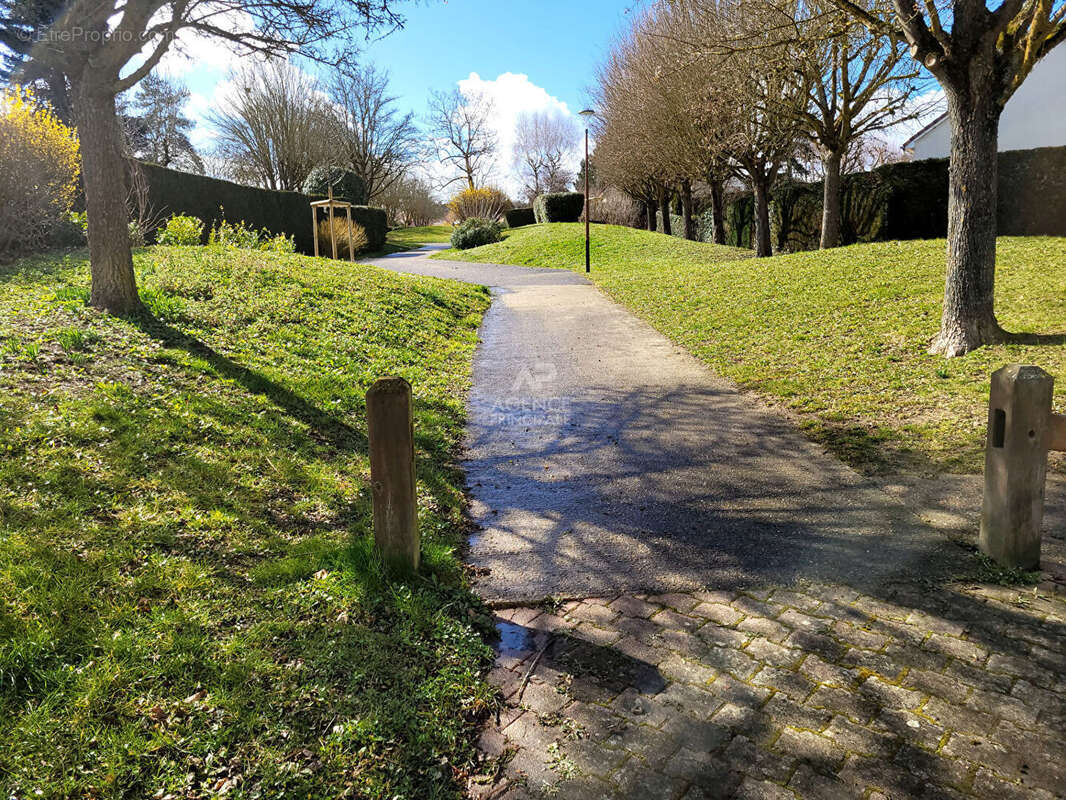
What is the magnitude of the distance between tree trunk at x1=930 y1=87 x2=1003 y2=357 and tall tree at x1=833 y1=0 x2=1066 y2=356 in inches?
0.4

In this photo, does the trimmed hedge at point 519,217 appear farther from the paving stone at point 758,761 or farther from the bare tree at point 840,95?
the paving stone at point 758,761

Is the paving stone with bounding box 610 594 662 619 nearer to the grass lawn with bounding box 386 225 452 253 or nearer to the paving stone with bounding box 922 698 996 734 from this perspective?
the paving stone with bounding box 922 698 996 734

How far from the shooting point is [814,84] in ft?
59.1

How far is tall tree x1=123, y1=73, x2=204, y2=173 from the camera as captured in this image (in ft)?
111

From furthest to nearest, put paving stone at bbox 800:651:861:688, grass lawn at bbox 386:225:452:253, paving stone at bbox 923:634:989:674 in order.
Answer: grass lawn at bbox 386:225:452:253
paving stone at bbox 923:634:989:674
paving stone at bbox 800:651:861:688

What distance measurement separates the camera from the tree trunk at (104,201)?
745cm

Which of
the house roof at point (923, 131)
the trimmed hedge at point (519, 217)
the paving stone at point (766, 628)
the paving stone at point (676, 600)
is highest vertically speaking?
the house roof at point (923, 131)

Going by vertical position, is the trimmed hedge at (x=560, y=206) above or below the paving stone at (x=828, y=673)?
above

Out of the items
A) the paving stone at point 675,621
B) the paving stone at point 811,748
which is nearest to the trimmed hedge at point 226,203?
the paving stone at point 675,621

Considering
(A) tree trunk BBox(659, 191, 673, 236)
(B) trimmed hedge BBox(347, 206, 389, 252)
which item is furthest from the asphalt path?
(A) tree trunk BBox(659, 191, 673, 236)

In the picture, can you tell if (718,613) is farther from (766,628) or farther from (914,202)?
(914,202)

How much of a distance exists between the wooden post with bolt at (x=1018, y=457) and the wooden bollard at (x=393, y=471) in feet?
10.1

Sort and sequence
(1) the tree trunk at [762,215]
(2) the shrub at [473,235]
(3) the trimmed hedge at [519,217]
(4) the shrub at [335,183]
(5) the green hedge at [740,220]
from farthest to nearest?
(3) the trimmed hedge at [519,217] → (2) the shrub at [473,235] → (4) the shrub at [335,183] → (5) the green hedge at [740,220] → (1) the tree trunk at [762,215]

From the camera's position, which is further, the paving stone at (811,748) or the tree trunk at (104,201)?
the tree trunk at (104,201)
